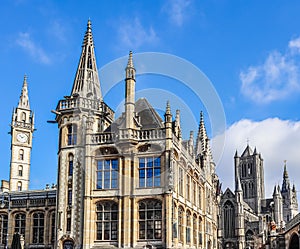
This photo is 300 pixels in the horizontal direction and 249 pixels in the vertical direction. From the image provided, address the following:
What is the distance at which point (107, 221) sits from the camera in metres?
44.1

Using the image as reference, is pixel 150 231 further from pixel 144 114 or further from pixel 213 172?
pixel 213 172

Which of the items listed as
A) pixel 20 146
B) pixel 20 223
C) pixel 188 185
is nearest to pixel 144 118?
pixel 188 185

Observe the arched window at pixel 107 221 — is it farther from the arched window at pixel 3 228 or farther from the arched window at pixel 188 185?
the arched window at pixel 3 228

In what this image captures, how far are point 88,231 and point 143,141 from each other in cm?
968

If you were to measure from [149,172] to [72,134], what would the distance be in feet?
30.1

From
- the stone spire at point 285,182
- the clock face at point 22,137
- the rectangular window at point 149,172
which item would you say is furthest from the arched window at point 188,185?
the stone spire at point 285,182

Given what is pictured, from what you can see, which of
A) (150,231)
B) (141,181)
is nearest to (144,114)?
(141,181)

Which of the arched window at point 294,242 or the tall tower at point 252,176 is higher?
the tall tower at point 252,176

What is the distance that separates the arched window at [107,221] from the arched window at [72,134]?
23.1 ft

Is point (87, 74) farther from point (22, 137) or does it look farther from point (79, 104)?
point (22, 137)

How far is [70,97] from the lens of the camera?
49.0 meters

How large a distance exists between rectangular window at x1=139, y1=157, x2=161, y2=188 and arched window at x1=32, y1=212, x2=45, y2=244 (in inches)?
638

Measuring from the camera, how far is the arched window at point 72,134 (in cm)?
4766

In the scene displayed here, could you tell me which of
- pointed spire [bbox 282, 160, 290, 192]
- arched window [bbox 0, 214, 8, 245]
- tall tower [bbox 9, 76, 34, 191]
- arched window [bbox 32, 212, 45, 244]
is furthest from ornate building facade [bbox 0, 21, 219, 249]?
pointed spire [bbox 282, 160, 290, 192]
